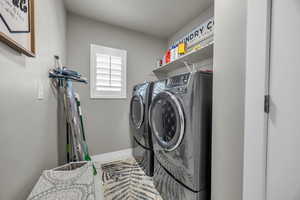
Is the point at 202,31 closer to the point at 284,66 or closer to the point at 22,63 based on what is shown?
the point at 284,66

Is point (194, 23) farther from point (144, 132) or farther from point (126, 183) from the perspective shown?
point (126, 183)

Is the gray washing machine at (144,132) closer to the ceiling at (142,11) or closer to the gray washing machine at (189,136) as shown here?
the gray washing machine at (189,136)

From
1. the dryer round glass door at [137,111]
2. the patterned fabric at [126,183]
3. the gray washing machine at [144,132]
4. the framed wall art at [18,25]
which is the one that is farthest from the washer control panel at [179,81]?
the patterned fabric at [126,183]

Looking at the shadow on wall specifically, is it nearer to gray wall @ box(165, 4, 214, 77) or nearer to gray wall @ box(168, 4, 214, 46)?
gray wall @ box(165, 4, 214, 77)

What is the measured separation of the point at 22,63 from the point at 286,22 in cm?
140

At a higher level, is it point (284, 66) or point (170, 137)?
point (284, 66)

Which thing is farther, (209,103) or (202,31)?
(202,31)

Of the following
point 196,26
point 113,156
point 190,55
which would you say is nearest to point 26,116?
point 113,156

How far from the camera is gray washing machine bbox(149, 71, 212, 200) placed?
2.79 ft

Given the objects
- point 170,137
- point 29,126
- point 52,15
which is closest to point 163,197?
point 170,137

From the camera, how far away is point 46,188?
0.85m

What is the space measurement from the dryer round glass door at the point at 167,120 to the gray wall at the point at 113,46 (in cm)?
111

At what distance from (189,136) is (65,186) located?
98cm

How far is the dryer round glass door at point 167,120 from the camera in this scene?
93 cm
